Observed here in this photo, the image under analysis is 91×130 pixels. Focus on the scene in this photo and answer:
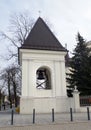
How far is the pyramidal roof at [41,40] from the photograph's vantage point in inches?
822

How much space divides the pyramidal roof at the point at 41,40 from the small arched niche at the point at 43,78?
2428 mm

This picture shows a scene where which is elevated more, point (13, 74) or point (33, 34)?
point (33, 34)

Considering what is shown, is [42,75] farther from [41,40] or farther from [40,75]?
[41,40]

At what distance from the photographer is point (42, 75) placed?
72.6 ft

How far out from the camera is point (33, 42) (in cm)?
2130

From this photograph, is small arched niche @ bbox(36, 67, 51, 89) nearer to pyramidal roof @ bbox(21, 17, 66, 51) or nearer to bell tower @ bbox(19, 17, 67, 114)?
bell tower @ bbox(19, 17, 67, 114)

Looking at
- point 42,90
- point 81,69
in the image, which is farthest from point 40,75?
point 81,69

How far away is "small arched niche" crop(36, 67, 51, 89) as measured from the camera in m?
21.1

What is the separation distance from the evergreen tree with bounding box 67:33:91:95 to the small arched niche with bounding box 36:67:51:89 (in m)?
5.19

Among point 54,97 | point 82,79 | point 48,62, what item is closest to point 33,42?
point 48,62

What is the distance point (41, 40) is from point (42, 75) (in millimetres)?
3883

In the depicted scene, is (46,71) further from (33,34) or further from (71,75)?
(71,75)

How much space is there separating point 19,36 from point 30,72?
13250 mm

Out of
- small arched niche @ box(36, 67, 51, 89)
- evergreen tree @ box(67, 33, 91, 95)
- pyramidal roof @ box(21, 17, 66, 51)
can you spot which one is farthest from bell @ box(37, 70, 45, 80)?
evergreen tree @ box(67, 33, 91, 95)
